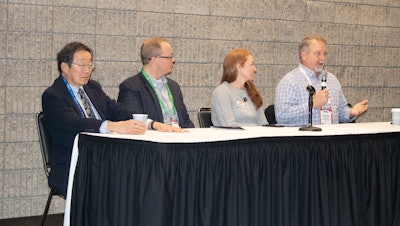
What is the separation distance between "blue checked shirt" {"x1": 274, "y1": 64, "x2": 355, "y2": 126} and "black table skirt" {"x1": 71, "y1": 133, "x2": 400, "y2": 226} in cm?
92

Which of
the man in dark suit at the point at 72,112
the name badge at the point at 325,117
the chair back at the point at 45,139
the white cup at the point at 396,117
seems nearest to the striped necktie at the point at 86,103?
the man in dark suit at the point at 72,112

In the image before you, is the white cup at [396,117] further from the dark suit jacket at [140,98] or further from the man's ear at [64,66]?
the man's ear at [64,66]

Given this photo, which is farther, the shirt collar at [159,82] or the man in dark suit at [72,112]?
the shirt collar at [159,82]

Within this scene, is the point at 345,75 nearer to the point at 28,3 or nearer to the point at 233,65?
the point at 233,65

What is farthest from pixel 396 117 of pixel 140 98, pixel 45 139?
pixel 45 139

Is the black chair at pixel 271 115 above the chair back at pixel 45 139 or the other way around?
above

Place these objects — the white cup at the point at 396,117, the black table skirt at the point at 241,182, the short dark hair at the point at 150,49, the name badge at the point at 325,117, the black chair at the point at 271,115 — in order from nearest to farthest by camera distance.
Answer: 1. the black table skirt at the point at 241,182
2. the white cup at the point at 396,117
3. the short dark hair at the point at 150,49
4. the name badge at the point at 325,117
5. the black chair at the point at 271,115

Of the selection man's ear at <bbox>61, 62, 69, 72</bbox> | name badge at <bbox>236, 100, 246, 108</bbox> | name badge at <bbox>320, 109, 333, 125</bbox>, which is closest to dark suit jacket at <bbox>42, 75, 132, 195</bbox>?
man's ear at <bbox>61, 62, 69, 72</bbox>

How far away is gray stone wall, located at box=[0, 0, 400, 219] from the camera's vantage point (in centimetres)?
465

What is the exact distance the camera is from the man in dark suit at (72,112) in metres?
3.49

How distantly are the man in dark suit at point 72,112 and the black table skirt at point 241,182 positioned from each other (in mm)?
209

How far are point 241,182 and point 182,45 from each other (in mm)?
2299

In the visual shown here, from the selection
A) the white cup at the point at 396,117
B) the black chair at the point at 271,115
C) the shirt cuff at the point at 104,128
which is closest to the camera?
the shirt cuff at the point at 104,128

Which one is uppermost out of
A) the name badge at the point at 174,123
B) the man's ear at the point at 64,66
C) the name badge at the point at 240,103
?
the man's ear at the point at 64,66
